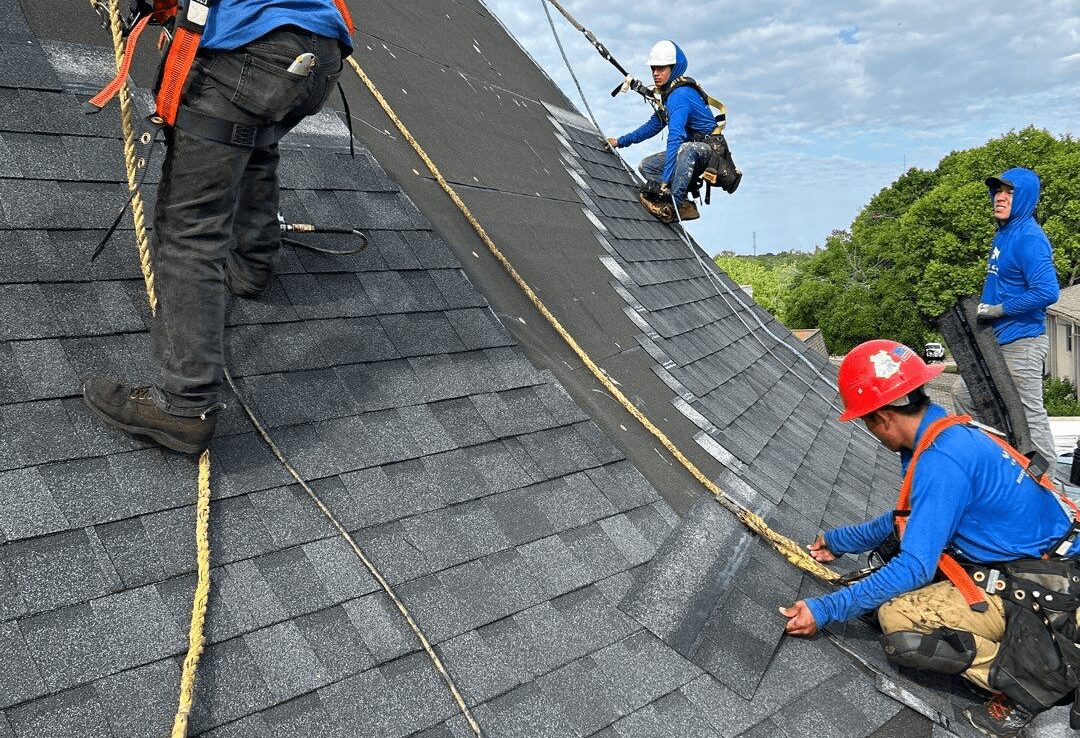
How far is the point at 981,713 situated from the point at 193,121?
3.21 m

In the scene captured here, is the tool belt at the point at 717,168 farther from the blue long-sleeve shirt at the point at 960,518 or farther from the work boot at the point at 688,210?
the blue long-sleeve shirt at the point at 960,518

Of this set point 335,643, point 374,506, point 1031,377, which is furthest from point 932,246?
point 335,643

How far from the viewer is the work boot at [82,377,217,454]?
244cm

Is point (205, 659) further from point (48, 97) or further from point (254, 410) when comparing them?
point (48, 97)

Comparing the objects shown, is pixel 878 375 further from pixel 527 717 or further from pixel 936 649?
pixel 527 717

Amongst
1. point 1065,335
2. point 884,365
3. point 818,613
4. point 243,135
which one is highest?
point 884,365

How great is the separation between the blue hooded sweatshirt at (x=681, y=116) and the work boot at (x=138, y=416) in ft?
19.8

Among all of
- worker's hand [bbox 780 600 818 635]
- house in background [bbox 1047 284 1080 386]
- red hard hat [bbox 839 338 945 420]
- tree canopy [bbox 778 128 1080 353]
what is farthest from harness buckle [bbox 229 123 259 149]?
house in background [bbox 1047 284 1080 386]

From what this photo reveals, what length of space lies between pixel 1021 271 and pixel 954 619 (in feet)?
13.6

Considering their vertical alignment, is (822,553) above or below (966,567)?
below

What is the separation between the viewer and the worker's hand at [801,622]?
2979mm

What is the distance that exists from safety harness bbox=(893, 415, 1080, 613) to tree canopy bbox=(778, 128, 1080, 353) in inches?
1111

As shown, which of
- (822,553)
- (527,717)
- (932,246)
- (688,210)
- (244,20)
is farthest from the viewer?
(932,246)

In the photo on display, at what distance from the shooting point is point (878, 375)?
3117 mm
